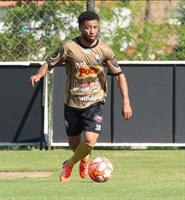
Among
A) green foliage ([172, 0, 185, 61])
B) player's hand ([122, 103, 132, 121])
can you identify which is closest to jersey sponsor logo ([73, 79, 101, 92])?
player's hand ([122, 103, 132, 121])

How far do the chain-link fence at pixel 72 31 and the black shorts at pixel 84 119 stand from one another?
4677 mm

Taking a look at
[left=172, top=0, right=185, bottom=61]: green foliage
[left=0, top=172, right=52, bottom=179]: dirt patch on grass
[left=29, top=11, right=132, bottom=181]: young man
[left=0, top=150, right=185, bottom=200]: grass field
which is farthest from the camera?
[left=172, top=0, right=185, bottom=61]: green foliage

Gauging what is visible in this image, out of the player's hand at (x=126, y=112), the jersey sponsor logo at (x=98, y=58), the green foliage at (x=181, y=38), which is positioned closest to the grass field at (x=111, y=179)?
the player's hand at (x=126, y=112)

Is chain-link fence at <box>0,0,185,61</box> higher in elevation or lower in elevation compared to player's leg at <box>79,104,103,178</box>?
higher

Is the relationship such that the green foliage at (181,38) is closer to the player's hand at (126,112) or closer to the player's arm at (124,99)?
the player's arm at (124,99)

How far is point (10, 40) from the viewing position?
14406 mm

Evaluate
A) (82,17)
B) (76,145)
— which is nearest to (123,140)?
(76,145)

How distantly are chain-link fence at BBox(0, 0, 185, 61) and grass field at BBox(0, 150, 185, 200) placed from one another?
7.79 feet

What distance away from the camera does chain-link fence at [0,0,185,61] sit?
14.4m

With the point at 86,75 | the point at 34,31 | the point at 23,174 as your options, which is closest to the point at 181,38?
the point at 34,31

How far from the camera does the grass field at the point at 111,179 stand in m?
7.18

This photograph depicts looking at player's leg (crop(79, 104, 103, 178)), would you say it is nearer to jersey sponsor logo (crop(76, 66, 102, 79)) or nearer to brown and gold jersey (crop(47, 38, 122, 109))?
brown and gold jersey (crop(47, 38, 122, 109))

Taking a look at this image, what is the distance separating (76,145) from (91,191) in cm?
169

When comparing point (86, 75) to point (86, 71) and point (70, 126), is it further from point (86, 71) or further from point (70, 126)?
point (70, 126)
